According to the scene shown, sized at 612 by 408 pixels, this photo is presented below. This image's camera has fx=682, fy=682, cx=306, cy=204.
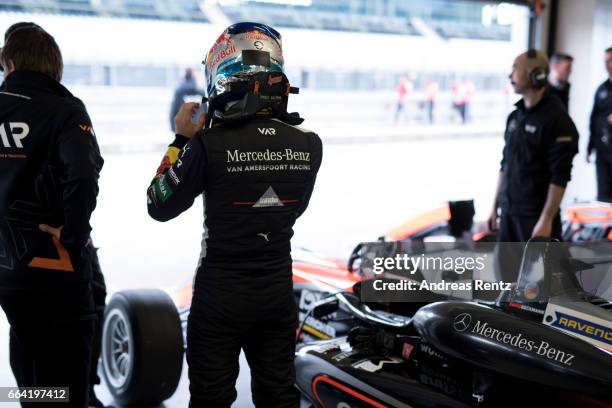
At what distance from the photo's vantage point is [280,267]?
1.87 metres

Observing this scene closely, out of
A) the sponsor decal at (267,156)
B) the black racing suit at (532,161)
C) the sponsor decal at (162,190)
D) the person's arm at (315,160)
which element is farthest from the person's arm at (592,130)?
the sponsor decal at (162,190)

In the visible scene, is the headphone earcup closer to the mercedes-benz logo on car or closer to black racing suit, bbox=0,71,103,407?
the mercedes-benz logo on car

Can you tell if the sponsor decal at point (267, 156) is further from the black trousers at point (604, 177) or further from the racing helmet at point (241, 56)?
the black trousers at point (604, 177)

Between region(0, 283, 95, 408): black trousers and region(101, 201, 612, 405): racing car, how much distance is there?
548 mm

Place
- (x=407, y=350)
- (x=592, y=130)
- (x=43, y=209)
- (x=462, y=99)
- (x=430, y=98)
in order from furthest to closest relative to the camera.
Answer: (x=430, y=98), (x=462, y=99), (x=592, y=130), (x=407, y=350), (x=43, y=209)

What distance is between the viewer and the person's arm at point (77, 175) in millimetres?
2035

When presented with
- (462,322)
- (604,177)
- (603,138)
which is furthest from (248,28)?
(604,177)

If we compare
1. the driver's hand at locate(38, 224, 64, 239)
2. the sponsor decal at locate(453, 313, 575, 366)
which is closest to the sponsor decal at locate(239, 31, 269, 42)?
the driver's hand at locate(38, 224, 64, 239)

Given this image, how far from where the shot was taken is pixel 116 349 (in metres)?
3.12

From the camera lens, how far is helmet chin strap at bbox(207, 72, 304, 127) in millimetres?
1753

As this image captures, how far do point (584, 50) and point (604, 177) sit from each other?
172cm

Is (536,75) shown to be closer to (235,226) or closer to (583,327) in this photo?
(583,327)

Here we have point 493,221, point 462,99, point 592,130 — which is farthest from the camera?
point 462,99

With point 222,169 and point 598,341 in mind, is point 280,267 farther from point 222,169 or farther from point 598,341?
point 598,341
